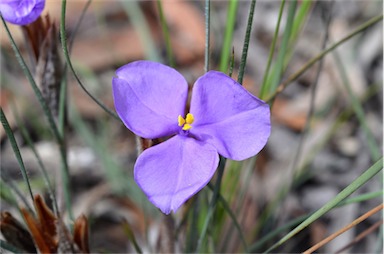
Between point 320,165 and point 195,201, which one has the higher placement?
point 195,201

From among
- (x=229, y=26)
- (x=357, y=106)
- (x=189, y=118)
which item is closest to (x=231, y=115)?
(x=189, y=118)

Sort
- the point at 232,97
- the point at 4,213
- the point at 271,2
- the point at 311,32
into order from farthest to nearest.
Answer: the point at 271,2 < the point at 311,32 < the point at 4,213 < the point at 232,97

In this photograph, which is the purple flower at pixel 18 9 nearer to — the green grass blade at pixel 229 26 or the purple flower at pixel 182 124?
the purple flower at pixel 182 124

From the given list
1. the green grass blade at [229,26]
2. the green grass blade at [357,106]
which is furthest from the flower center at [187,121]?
the green grass blade at [357,106]

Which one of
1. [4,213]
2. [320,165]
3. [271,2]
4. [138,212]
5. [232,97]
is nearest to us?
[232,97]

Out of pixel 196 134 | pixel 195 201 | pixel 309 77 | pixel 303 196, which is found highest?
pixel 196 134

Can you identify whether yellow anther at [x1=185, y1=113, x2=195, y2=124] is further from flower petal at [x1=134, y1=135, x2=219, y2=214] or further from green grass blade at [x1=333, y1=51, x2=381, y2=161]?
green grass blade at [x1=333, y1=51, x2=381, y2=161]

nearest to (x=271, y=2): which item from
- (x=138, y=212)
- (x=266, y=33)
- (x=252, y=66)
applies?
(x=266, y=33)

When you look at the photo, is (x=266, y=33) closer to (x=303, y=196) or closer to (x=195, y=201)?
(x=303, y=196)
